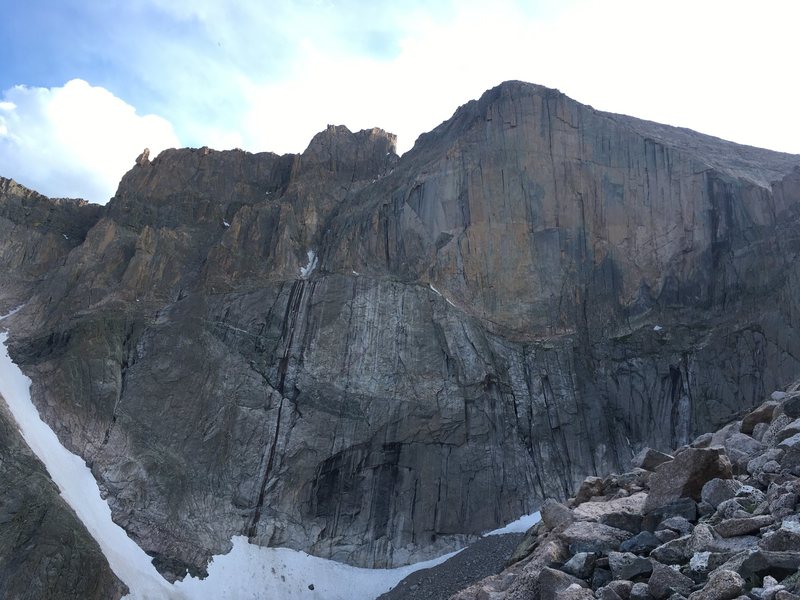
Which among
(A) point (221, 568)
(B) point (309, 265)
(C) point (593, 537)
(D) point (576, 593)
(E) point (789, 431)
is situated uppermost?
(B) point (309, 265)

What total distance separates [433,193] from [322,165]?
13.9 metres

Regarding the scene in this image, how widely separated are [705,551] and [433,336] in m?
34.7

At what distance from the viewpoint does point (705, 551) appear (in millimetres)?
10109

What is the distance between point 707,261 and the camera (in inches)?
1831

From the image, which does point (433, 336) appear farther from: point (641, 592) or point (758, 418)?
point (641, 592)

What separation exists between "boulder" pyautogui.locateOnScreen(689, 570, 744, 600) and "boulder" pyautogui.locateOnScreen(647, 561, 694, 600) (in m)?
0.49

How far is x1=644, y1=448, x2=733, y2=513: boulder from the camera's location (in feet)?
41.8

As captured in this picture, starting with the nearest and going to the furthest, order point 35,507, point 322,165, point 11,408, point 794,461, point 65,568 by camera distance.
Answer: point 794,461
point 65,568
point 35,507
point 11,408
point 322,165

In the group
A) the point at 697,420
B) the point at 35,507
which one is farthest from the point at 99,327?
the point at 697,420

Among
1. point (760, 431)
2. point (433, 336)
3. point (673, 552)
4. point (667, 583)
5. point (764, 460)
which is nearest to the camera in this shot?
point (667, 583)

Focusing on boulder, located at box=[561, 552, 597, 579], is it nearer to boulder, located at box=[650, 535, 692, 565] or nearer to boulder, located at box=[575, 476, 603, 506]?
boulder, located at box=[650, 535, 692, 565]

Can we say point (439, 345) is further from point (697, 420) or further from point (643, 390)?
point (697, 420)

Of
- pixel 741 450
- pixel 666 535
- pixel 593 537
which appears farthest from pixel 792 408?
pixel 593 537

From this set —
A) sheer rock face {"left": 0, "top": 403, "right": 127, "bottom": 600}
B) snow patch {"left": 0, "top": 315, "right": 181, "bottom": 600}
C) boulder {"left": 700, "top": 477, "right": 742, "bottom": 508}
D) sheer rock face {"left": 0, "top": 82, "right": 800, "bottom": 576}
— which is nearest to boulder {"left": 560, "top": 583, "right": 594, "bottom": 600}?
boulder {"left": 700, "top": 477, "right": 742, "bottom": 508}
